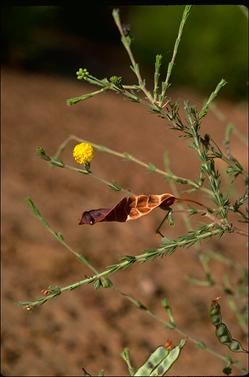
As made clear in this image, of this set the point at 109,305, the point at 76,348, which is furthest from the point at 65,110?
the point at 76,348

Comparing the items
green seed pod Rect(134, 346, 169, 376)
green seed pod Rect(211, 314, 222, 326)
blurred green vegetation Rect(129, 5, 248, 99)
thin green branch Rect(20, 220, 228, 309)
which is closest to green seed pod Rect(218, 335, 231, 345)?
green seed pod Rect(211, 314, 222, 326)

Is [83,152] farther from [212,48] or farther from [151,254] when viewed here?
[212,48]

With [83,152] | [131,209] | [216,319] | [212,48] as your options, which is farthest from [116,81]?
[212,48]

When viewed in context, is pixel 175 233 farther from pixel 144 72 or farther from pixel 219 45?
pixel 144 72

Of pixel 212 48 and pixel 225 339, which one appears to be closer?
pixel 225 339

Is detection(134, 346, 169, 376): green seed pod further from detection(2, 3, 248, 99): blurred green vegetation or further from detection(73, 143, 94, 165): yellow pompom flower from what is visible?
detection(2, 3, 248, 99): blurred green vegetation

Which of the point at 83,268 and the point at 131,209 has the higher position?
the point at 131,209
